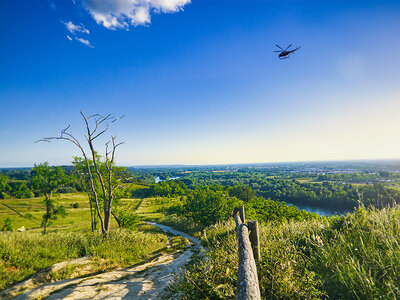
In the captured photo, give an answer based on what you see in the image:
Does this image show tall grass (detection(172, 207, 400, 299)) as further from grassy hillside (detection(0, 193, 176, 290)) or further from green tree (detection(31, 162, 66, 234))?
green tree (detection(31, 162, 66, 234))

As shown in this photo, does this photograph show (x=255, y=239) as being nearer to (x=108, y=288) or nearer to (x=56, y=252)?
(x=108, y=288)

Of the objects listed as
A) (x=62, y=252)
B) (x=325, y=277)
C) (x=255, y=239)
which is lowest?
(x=62, y=252)

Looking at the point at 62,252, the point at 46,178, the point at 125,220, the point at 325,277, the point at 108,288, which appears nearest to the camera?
the point at 325,277

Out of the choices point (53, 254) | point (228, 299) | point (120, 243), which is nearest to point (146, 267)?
point (120, 243)

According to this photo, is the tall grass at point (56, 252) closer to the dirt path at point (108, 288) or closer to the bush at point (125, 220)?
the dirt path at point (108, 288)

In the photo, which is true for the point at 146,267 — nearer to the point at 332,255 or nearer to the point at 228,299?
the point at 228,299

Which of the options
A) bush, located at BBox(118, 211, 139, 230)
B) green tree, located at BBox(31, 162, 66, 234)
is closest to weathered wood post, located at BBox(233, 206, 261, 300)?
bush, located at BBox(118, 211, 139, 230)

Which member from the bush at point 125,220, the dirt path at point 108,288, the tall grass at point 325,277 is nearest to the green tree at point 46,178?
the bush at point 125,220

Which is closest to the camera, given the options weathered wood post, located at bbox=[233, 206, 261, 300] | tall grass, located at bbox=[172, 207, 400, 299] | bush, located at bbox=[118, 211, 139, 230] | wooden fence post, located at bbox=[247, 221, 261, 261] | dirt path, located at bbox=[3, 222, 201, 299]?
weathered wood post, located at bbox=[233, 206, 261, 300]

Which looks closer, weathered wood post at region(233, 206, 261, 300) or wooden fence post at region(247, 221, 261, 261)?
weathered wood post at region(233, 206, 261, 300)

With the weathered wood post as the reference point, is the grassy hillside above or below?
below

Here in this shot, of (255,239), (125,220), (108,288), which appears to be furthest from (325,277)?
(125,220)
